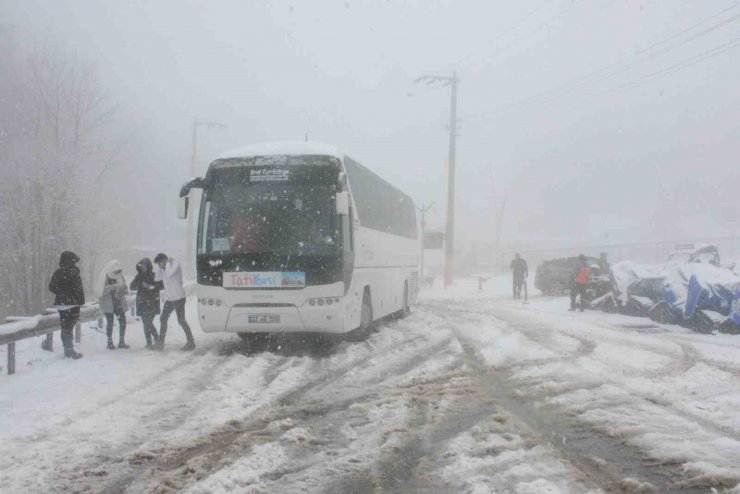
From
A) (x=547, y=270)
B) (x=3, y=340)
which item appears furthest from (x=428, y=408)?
(x=547, y=270)

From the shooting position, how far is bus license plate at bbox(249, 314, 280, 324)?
9891 mm

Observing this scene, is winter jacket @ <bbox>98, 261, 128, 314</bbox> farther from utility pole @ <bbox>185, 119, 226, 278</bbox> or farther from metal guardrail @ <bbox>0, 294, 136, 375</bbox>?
utility pole @ <bbox>185, 119, 226, 278</bbox>

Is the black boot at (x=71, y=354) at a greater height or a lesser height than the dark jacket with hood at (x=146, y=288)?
lesser

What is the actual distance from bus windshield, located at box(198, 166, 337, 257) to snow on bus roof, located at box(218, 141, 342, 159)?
30 cm

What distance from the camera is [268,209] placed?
33.4 feet

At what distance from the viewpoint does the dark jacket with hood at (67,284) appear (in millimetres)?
9164

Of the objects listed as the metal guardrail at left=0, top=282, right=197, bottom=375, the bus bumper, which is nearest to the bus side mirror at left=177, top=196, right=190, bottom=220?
the bus bumper

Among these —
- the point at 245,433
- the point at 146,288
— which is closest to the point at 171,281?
the point at 146,288

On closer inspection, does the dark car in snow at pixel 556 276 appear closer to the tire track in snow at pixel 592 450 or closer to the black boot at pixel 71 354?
the tire track in snow at pixel 592 450

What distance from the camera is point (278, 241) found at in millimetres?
10000

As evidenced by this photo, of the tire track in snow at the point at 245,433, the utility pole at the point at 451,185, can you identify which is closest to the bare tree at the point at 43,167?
the utility pole at the point at 451,185

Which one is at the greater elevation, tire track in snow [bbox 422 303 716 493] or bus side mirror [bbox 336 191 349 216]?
bus side mirror [bbox 336 191 349 216]

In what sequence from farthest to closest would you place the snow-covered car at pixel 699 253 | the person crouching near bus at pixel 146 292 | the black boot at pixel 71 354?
the snow-covered car at pixel 699 253 → the person crouching near bus at pixel 146 292 → the black boot at pixel 71 354

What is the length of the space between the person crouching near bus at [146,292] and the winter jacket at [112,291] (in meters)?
0.27
